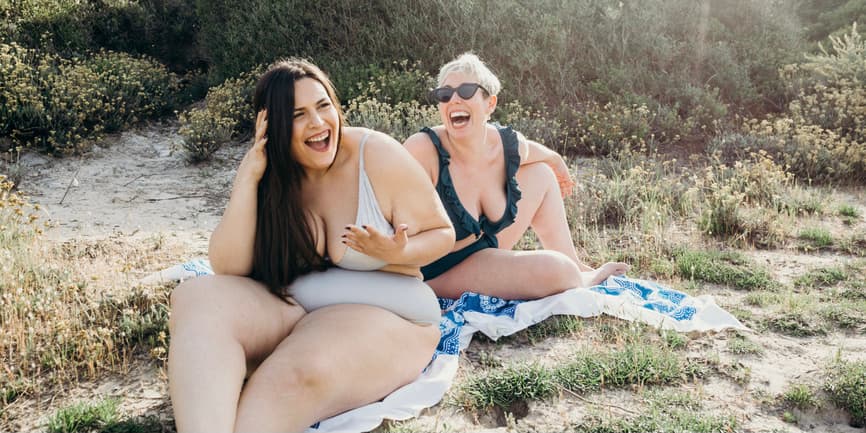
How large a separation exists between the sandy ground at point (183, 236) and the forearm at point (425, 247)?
673 millimetres

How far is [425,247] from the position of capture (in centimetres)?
309

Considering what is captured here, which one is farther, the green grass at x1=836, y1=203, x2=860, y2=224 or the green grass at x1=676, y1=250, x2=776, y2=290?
the green grass at x1=836, y1=203, x2=860, y2=224

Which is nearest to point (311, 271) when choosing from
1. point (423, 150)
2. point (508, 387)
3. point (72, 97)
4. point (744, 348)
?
point (508, 387)

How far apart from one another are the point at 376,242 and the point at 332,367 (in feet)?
1.72

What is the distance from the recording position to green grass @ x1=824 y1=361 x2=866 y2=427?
306cm

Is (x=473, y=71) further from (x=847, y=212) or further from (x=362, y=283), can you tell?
(x=847, y=212)

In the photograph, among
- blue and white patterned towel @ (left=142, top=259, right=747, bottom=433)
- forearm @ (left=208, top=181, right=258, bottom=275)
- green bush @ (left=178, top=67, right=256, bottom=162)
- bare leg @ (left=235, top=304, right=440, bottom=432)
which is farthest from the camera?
green bush @ (left=178, top=67, right=256, bottom=162)

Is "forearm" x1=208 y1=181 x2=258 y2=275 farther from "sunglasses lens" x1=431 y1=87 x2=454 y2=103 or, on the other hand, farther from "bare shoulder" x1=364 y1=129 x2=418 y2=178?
"sunglasses lens" x1=431 y1=87 x2=454 y2=103

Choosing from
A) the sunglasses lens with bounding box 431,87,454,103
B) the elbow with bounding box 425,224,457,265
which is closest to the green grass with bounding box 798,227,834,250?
the sunglasses lens with bounding box 431,87,454,103

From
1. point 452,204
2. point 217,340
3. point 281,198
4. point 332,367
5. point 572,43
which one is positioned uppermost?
point 572,43

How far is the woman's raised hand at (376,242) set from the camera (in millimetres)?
2779

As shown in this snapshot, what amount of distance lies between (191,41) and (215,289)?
1062 centimetres

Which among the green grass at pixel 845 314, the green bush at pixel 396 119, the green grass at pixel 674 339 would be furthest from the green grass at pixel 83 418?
the green bush at pixel 396 119

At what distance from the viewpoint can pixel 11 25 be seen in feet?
33.5
